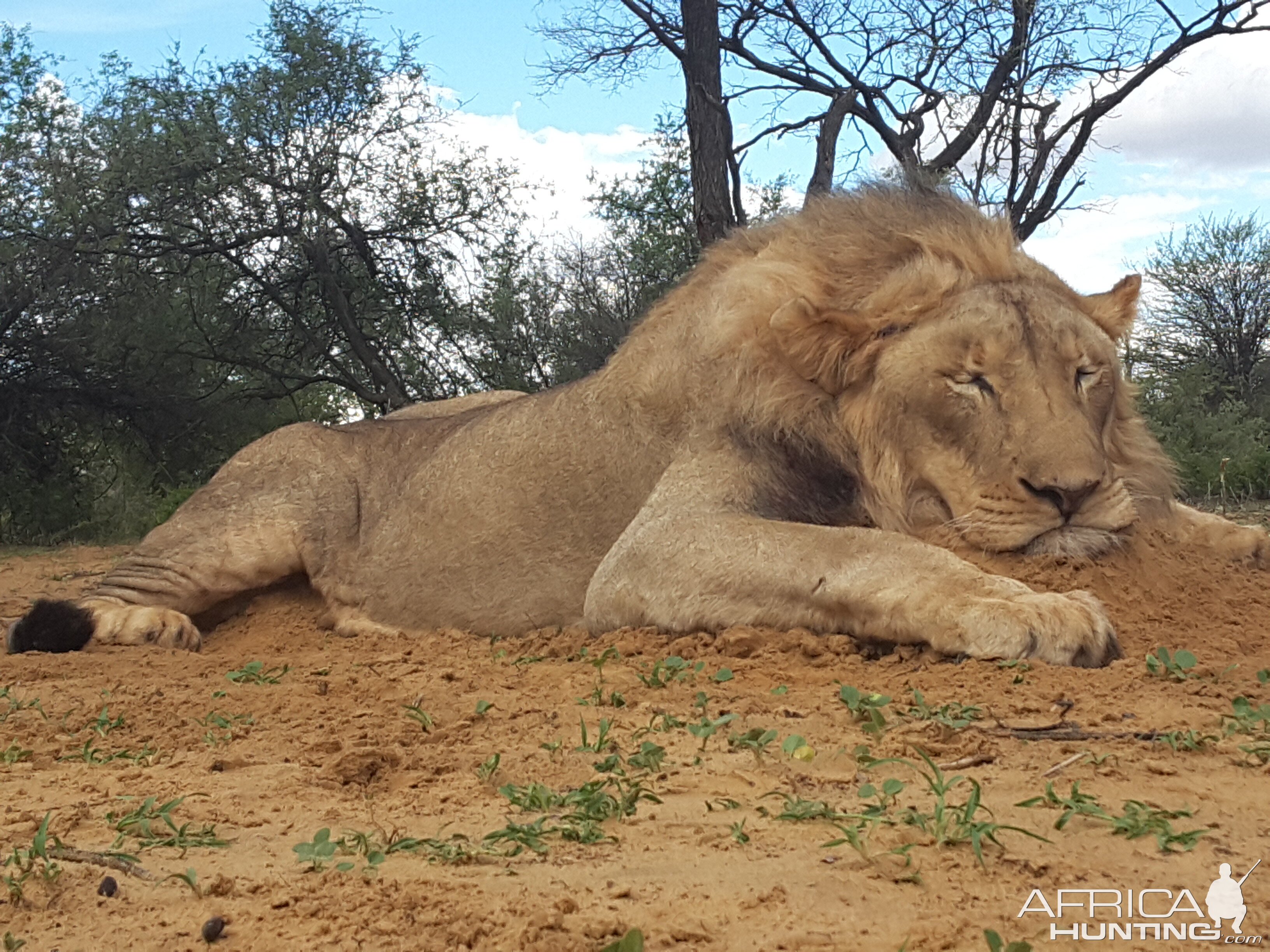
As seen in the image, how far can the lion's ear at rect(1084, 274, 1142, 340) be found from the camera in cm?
481

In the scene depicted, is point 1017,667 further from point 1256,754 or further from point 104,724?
point 104,724

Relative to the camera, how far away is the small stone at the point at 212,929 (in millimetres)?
1900

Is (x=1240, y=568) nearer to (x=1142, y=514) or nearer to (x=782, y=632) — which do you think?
(x=1142, y=514)

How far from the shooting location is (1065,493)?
13.4 feet

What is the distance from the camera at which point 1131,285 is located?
5.01 meters

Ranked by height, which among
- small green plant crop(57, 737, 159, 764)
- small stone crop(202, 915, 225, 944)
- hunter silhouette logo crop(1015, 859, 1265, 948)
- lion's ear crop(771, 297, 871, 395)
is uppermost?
lion's ear crop(771, 297, 871, 395)

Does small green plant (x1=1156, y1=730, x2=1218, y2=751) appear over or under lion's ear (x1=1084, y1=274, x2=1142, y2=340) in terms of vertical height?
under

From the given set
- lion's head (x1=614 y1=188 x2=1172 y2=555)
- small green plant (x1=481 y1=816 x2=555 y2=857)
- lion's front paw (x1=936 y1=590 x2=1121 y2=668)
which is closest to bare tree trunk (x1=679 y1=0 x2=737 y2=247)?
lion's head (x1=614 y1=188 x2=1172 y2=555)

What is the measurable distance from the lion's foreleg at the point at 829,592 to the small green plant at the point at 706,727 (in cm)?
86

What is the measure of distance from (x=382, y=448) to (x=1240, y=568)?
381cm

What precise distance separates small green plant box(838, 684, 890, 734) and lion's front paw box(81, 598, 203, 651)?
3440mm

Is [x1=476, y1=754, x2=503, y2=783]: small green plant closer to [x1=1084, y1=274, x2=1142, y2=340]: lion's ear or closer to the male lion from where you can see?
the male lion

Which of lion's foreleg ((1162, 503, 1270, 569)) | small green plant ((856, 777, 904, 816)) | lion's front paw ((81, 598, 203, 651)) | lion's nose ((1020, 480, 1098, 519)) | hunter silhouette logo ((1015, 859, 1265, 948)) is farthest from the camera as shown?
lion's front paw ((81, 598, 203, 651))

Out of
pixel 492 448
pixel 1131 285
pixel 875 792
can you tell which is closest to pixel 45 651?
pixel 492 448
